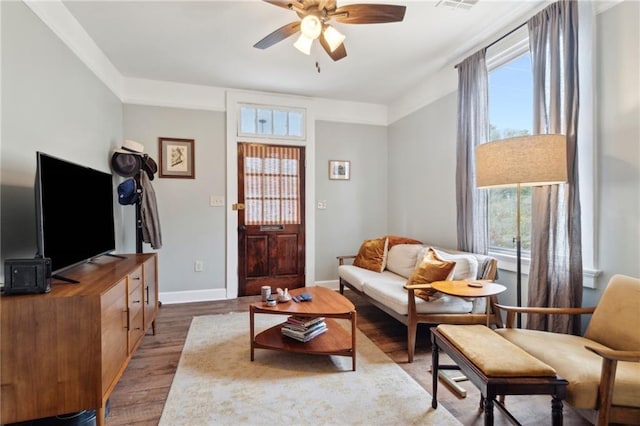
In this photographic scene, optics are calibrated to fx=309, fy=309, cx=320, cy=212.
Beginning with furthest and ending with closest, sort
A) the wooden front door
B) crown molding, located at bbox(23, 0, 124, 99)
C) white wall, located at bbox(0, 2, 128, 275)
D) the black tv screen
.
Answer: the wooden front door → crown molding, located at bbox(23, 0, 124, 99) → white wall, located at bbox(0, 2, 128, 275) → the black tv screen

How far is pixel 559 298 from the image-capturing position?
209 centimetres

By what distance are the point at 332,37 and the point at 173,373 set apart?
266cm

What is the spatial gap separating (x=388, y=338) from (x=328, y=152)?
8.86 ft

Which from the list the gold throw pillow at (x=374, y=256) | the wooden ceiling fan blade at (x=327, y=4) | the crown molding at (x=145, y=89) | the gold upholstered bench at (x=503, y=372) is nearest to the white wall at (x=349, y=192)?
the crown molding at (x=145, y=89)

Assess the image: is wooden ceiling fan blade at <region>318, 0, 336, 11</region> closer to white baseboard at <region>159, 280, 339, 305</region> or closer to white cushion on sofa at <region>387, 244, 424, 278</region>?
white cushion on sofa at <region>387, 244, 424, 278</region>

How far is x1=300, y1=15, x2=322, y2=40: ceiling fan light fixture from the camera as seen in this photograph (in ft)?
6.79

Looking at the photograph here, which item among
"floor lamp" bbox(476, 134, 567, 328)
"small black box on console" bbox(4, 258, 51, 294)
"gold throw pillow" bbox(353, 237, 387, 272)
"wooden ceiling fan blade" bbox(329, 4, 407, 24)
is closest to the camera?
"small black box on console" bbox(4, 258, 51, 294)

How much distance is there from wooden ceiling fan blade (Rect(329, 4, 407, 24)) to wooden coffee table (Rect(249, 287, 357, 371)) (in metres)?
2.03

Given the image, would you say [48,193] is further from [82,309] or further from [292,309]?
[292,309]

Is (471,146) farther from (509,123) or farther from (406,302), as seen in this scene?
(406,302)

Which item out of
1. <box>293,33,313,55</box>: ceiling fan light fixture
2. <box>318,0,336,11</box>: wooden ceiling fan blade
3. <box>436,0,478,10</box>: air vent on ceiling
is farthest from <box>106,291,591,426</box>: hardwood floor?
<box>436,0,478,10</box>: air vent on ceiling

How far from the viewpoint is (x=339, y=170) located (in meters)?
4.59

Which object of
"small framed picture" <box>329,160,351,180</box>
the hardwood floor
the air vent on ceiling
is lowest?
the hardwood floor

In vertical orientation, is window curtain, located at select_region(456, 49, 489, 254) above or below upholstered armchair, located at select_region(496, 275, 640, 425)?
above
